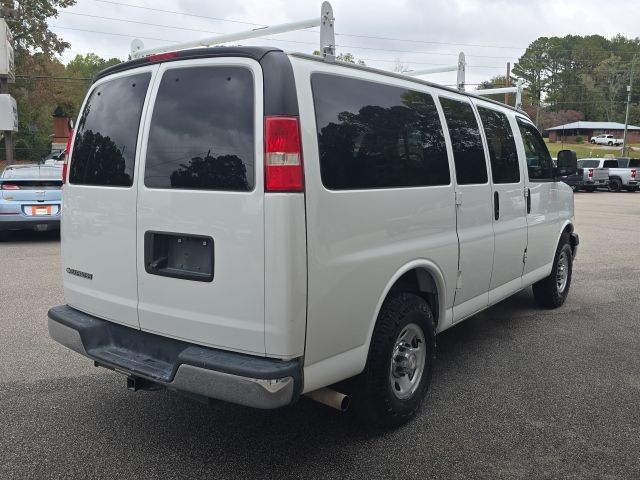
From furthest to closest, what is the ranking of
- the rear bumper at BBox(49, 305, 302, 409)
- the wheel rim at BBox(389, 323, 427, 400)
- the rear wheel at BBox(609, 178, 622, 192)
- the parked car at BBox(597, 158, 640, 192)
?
the rear wheel at BBox(609, 178, 622, 192), the parked car at BBox(597, 158, 640, 192), the wheel rim at BBox(389, 323, 427, 400), the rear bumper at BBox(49, 305, 302, 409)

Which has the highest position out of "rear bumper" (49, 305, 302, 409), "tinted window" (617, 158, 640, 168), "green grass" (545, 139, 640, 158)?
"green grass" (545, 139, 640, 158)

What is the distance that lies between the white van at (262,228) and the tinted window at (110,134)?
0.05ft

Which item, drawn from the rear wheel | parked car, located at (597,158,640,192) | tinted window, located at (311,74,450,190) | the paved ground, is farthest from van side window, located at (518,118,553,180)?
the rear wheel

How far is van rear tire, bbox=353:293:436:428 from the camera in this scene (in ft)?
10.9

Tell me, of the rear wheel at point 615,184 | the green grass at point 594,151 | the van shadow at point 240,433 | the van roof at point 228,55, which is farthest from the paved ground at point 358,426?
the green grass at point 594,151

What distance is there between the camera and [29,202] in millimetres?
10008

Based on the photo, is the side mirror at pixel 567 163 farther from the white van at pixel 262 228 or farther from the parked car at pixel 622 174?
the parked car at pixel 622 174

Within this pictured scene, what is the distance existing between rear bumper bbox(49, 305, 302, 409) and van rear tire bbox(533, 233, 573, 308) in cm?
443

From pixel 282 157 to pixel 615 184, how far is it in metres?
32.4

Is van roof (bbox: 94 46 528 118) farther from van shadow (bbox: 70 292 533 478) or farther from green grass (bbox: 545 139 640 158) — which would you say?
green grass (bbox: 545 139 640 158)

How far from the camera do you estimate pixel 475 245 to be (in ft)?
14.2

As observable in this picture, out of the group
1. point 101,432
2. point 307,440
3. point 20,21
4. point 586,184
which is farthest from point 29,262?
point 20,21

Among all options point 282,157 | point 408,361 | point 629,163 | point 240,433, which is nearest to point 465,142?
point 408,361

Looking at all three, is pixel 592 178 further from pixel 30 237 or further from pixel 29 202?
pixel 29 202
